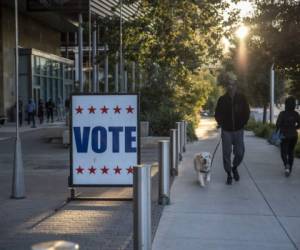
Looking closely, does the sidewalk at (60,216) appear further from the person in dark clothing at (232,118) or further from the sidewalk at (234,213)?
the person in dark clothing at (232,118)

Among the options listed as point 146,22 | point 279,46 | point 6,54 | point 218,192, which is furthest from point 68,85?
point 218,192

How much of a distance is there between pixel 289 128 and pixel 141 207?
23.9 feet

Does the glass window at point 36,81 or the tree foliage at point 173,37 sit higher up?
the tree foliage at point 173,37

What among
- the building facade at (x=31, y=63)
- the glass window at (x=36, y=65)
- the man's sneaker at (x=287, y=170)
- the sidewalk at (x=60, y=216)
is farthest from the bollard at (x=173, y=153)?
the glass window at (x=36, y=65)

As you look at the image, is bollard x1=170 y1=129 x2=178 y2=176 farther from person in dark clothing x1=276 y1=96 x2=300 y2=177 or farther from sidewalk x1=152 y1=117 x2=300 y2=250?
person in dark clothing x1=276 y1=96 x2=300 y2=177

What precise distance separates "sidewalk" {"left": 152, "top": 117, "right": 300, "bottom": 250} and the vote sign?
3.34 ft

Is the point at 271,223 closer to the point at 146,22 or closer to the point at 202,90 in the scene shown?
the point at 146,22

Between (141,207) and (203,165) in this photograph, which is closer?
(141,207)

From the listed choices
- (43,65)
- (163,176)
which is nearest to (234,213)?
(163,176)

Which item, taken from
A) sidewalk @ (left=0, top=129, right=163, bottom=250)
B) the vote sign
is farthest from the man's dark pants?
the vote sign

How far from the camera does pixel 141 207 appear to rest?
5148 millimetres

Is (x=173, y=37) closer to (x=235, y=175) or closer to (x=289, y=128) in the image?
(x=289, y=128)

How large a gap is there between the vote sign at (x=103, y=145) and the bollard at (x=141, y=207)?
3.57 meters

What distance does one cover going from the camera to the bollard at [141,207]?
5.11 m
